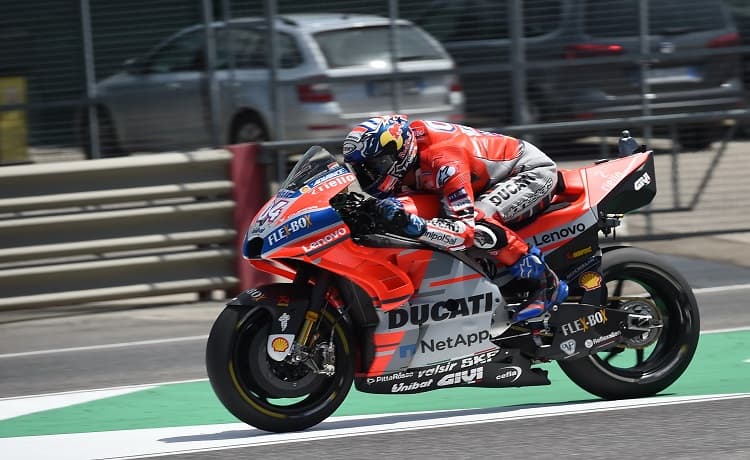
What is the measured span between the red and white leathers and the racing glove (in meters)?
0.08

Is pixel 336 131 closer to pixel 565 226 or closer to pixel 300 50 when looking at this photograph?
pixel 300 50

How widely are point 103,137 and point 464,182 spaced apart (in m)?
5.44

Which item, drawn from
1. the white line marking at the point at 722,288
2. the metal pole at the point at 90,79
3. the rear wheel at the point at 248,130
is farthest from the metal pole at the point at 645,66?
the metal pole at the point at 90,79

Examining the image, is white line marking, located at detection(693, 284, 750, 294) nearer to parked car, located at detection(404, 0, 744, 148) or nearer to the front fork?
parked car, located at detection(404, 0, 744, 148)

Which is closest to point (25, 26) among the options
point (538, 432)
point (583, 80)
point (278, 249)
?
point (583, 80)

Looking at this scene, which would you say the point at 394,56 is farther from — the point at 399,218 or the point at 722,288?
the point at 399,218

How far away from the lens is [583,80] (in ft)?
38.9

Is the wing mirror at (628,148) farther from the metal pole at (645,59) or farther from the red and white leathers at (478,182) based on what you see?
the metal pole at (645,59)

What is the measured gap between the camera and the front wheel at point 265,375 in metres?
6.03

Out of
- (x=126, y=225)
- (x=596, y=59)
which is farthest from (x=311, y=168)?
(x=596, y=59)

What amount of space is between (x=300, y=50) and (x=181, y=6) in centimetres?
105

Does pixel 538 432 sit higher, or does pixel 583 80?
pixel 583 80

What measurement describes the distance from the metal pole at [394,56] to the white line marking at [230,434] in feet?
16.4

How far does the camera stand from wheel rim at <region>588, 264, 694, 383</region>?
22.2 feet
